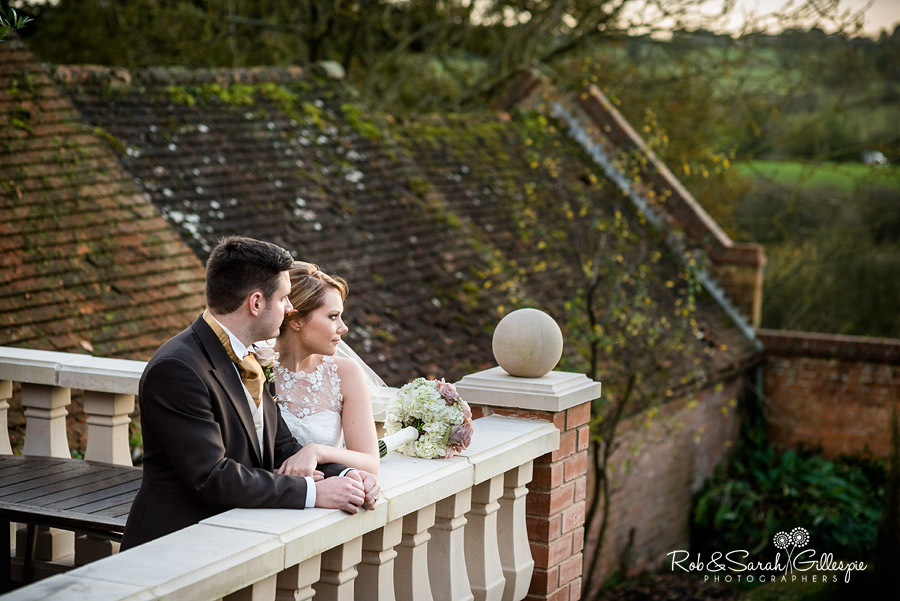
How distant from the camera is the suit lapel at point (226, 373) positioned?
125 inches

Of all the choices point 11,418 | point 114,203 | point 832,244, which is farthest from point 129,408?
point 832,244

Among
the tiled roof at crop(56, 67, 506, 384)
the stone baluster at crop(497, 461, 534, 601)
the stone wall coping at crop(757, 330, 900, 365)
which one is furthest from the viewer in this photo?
the stone wall coping at crop(757, 330, 900, 365)

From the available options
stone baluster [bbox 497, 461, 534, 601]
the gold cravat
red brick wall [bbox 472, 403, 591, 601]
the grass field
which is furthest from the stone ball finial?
the grass field

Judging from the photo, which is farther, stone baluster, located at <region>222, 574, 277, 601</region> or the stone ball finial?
the stone ball finial

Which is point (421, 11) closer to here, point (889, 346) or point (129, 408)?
point (889, 346)

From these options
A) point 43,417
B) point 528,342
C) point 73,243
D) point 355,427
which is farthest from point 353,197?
point 355,427

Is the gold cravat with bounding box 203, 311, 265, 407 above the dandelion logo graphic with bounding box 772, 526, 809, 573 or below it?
above

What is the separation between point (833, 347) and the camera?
49.6 feet

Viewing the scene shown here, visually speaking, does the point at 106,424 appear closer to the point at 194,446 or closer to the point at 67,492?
the point at 67,492

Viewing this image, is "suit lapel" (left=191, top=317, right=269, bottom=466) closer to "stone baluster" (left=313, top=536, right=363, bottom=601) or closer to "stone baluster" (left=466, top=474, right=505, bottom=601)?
"stone baluster" (left=313, top=536, right=363, bottom=601)

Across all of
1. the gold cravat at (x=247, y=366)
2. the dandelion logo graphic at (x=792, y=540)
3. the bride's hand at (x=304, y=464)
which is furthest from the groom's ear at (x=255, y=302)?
the dandelion logo graphic at (x=792, y=540)

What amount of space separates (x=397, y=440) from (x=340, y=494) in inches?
27.4

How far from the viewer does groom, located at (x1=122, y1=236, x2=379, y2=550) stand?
3.02m

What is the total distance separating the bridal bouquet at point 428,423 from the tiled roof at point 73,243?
394cm
